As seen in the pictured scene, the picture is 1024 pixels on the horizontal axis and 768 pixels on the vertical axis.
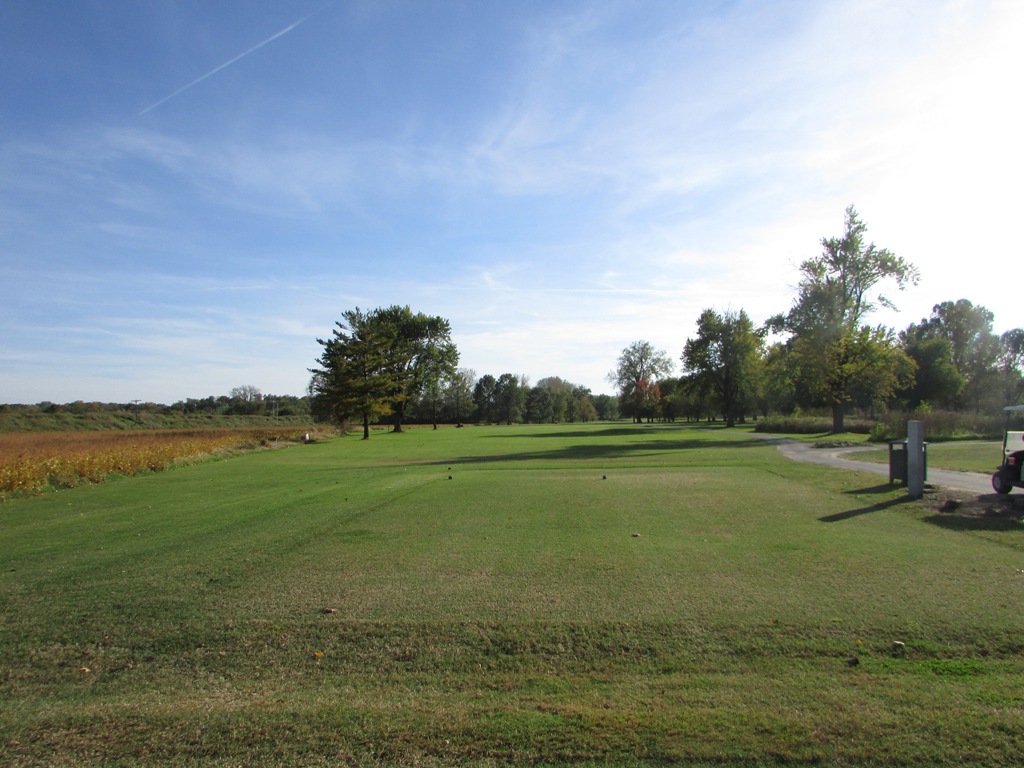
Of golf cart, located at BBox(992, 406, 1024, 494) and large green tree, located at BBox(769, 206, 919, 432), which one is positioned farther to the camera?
large green tree, located at BBox(769, 206, 919, 432)

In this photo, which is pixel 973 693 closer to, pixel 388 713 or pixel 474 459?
pixel 388 713

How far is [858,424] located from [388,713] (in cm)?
5200

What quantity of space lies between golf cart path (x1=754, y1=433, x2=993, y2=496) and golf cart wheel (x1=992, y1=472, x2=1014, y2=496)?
274 mm

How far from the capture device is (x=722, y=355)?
74250 millimetres

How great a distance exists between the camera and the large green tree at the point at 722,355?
239 ft

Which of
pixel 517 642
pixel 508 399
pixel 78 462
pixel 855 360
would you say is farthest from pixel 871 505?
pixel 508 399

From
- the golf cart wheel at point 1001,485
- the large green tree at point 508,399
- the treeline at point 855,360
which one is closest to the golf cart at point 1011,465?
the golf cart wheel at point 1001,485

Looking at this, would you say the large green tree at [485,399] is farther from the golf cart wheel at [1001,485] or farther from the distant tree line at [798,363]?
the golf cart wheel at [1001,485]

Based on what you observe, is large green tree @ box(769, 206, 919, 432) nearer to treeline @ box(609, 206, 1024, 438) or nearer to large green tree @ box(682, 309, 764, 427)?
treeline @ box(609, 206, 1024, 438)

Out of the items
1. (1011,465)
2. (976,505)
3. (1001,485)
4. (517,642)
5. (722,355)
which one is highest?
(722,355)

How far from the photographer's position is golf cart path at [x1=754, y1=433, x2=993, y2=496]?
15.2 metres

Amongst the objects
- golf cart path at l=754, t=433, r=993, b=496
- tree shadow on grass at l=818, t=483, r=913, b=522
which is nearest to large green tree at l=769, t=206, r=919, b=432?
golf cart path at l=754, t=433, r=993, b=496

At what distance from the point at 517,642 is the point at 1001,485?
1305cm

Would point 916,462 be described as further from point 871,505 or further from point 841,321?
point 841,321
